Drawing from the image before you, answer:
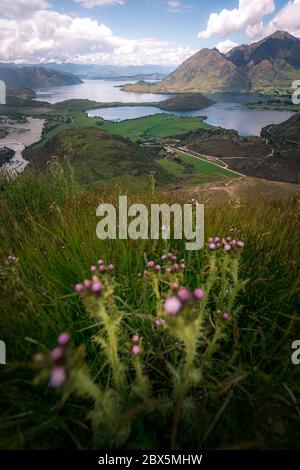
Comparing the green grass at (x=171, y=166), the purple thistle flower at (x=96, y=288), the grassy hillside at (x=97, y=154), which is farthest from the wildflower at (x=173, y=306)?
the green grass at (x=171, y=166)

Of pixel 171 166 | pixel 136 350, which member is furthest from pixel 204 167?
pixel 136 350

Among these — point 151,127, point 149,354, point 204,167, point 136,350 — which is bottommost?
point 149,354

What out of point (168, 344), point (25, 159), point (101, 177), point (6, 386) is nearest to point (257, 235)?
point (168, 344)

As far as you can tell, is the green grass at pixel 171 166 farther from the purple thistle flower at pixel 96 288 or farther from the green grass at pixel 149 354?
the purple thistle flower at pixel 96 288

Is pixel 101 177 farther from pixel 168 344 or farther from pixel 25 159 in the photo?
pixel 168 344

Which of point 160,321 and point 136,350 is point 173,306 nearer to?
point 136,350
